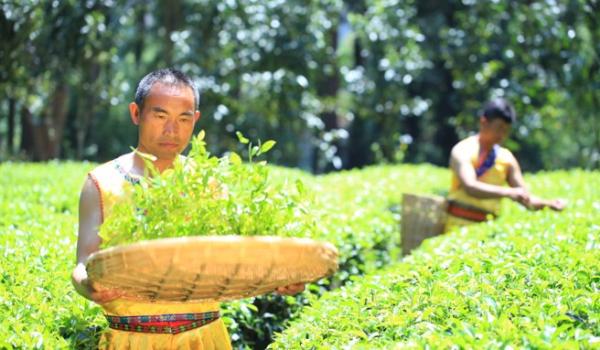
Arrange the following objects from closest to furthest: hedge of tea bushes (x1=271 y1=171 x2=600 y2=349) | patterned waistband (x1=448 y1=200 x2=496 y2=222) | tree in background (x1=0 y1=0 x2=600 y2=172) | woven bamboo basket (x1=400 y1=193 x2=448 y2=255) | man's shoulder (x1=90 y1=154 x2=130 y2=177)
→ hedge of tea bushes (x1=271 y1=171 x2=600 y2=349) < man's shoulder (x1=90 y1=154 x2=130 y2=177) < patterned waistband (x1=448 y1=200 x2=496 y2=222) < woven bamboo basket (x1=400 y1=193 x2=448 y2=255) < tree in background (x1=0 y1=0 x2=600 y2=172)

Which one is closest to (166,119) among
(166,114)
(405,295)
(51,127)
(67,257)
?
(166,114)

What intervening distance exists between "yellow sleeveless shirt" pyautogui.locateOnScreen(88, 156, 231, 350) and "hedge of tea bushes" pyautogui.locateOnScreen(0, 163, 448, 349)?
31 cm

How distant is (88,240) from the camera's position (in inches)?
126

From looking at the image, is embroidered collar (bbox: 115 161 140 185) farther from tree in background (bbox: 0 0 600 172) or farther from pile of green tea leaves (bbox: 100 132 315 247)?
tree in background (bbox: 0 0 600 172)

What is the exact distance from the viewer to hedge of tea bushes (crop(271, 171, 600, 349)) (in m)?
2.98

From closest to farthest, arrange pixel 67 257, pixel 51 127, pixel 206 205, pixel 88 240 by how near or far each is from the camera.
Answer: pixel 206 205 < pixel 88 240 < pixel 67 257 < pixel 51 127

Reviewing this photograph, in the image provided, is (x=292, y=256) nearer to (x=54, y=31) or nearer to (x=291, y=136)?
(x=54, y=31)

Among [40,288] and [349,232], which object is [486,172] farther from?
[40,288]

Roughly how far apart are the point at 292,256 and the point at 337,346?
0.91 metres

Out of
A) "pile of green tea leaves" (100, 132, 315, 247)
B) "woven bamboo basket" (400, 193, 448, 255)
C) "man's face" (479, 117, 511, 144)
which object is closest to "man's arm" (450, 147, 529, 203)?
"man's face" (479, 117, 511, 144)

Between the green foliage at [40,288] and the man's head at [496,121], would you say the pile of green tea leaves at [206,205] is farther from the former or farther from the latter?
the man's head at [496,121]

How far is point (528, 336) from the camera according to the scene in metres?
2.84

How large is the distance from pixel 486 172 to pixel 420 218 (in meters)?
0.81

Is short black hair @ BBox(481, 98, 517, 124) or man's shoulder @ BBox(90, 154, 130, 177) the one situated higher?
short black hair @ BBox(481, 98, 517, 124)
